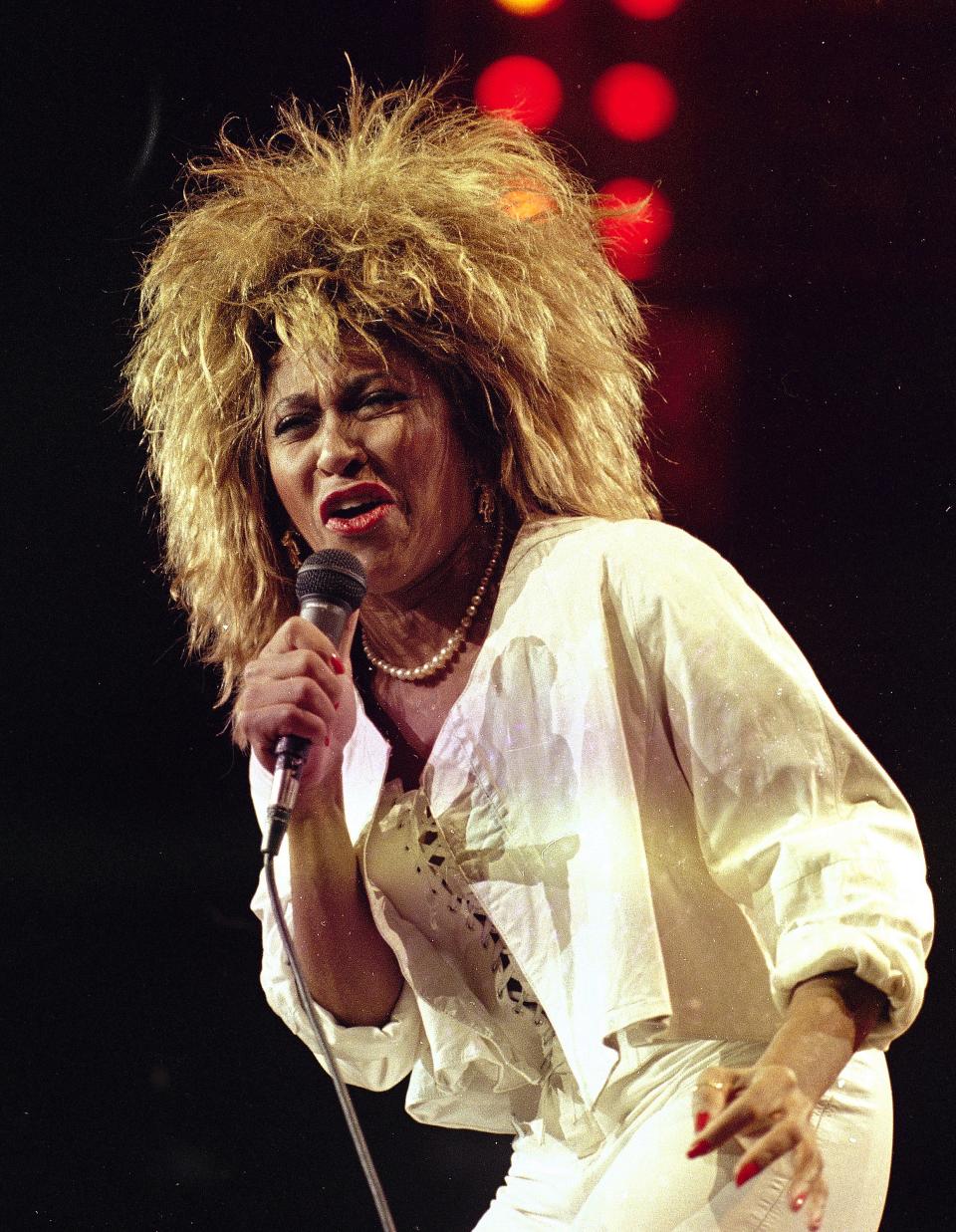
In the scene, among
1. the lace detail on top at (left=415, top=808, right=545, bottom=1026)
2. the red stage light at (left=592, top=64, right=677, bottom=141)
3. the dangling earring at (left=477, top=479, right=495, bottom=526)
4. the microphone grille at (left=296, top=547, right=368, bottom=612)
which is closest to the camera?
the microphone grille at (left=296, top=547, right=368, bottom=612)

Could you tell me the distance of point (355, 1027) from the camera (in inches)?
49.5

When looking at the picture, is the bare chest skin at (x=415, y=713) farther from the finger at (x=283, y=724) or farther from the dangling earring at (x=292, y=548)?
the finger at (x=283, y=724)

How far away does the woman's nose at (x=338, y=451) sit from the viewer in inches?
46.2

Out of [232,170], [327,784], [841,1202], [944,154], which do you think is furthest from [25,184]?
[841,1202]

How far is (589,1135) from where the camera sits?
110 cm

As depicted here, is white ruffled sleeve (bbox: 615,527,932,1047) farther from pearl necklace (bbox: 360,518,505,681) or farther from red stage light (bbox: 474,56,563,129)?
red stage light (bbox: 474,56,563,129)

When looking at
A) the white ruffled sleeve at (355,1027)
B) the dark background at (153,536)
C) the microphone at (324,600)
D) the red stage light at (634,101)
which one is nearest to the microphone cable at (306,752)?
the microphone at (324,600)

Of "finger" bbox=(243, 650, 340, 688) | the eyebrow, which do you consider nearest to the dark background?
the eyebrow

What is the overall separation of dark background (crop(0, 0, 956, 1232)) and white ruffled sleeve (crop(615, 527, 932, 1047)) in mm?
390

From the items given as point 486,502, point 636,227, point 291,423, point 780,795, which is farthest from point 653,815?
point 636,227

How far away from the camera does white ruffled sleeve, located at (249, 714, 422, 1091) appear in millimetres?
1242

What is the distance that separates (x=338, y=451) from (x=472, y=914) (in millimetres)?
419

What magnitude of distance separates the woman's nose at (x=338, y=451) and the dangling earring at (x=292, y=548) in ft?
0.58

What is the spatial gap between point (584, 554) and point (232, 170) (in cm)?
57
